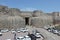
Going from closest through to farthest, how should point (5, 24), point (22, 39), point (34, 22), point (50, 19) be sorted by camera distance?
point (22, 39) → point (5, 24) → point (34, 22) → point (50, 19)

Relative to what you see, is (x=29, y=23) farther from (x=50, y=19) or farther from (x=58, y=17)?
(x=58, y=17)

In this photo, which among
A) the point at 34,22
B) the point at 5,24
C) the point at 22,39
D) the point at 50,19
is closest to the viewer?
the point at 22,39

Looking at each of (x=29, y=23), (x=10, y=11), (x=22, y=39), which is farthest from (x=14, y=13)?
(x=22, y=39)

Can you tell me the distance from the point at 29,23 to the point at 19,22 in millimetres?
4532

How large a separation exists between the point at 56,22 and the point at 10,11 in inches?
428

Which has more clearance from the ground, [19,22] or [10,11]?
[10,11]

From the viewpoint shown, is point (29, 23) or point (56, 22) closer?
point (29, 23)

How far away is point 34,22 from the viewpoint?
25.5 m

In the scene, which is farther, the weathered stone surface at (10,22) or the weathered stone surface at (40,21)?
the weathered stone surface at (40,21)

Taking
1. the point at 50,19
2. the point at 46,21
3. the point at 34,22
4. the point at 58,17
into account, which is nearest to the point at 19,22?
the point at 34,22

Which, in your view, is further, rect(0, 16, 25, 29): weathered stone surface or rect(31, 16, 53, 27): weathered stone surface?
rect(31, 16, 53, 27): weathered stone surface

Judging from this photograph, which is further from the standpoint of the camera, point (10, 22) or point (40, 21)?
point (40, 21)

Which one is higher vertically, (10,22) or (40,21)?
(10,22)

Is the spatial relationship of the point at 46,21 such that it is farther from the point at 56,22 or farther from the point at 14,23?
the point at 14,23
